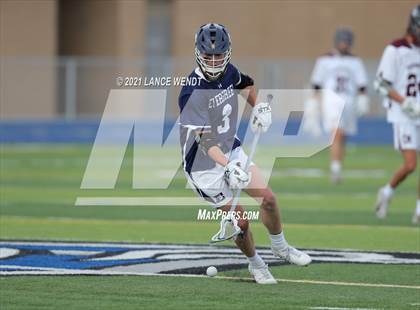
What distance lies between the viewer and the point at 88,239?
11.9m

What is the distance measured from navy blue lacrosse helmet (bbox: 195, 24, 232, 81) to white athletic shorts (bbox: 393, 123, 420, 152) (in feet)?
15.4

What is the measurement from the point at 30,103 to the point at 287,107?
22.2 feet

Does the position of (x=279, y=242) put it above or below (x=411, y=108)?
above

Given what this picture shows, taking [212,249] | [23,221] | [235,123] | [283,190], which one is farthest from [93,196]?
[235,123]

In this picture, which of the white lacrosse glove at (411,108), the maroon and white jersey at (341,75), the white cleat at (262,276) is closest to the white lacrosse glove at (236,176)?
the white cleat at (262,276)

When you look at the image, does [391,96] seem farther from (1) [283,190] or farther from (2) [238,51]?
(2) [238,51]

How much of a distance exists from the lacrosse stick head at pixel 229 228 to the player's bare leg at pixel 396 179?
183 inches

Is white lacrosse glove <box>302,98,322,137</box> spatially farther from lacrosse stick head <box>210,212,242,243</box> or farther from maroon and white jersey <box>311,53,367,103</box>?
lacrosse stick head <box>210,212,242,243</box>

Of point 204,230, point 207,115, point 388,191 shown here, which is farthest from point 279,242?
point 388,191

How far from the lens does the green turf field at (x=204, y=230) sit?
8.17 metres

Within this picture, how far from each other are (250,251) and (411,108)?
4.69 meters

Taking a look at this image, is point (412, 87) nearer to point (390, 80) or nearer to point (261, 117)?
point (390, 80)

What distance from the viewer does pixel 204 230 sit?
511 inches

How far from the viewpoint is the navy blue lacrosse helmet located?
8906 millimetres
